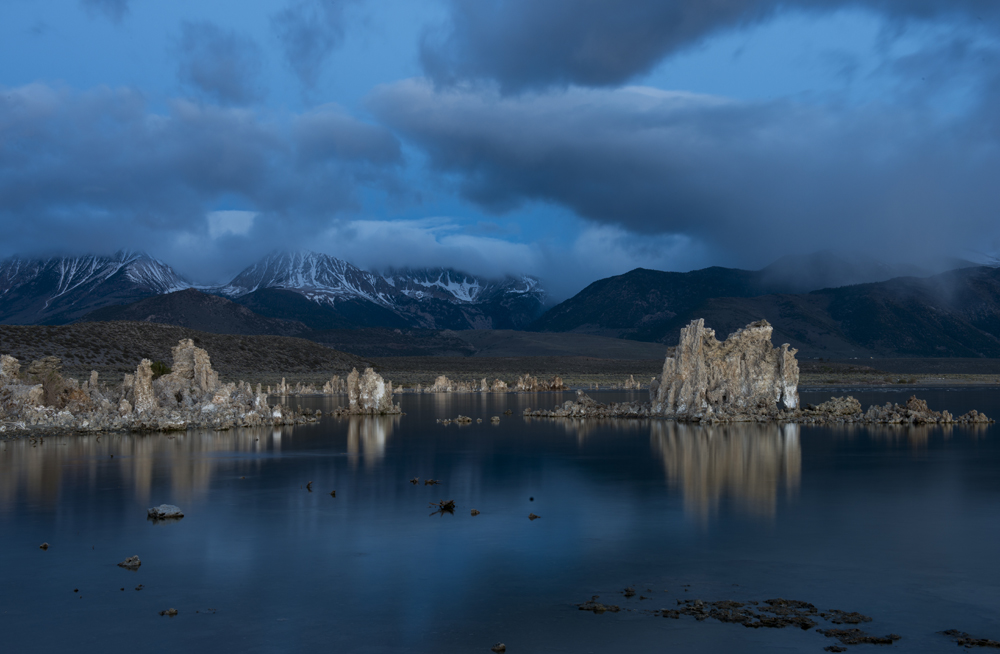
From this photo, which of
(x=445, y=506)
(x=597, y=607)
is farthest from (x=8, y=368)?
(x=597, y=607)

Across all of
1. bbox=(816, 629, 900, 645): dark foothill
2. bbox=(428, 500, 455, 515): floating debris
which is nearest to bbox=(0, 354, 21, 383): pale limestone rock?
bbox=(428, 500, 455, 515): floating debris

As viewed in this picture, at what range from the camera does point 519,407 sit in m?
62.5

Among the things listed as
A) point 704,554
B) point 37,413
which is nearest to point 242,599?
point 704,554

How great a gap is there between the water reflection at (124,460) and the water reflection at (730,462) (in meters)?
14.6

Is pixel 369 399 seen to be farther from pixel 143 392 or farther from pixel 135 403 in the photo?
pixel 135 403

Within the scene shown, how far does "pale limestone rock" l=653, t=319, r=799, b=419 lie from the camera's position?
48.0 m

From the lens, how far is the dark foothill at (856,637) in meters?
11.1

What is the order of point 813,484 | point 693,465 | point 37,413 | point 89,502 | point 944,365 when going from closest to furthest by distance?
point 89,502, point 813,484, point 693,465, point 37,413, point 944,365

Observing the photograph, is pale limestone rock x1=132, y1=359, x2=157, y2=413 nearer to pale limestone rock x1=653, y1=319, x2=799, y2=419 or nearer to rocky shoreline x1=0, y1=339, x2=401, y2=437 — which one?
rocky shoreline x1=0, y1=339, x2=401, y2=437

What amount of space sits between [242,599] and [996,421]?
45297 mm

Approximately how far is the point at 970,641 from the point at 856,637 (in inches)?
58.2

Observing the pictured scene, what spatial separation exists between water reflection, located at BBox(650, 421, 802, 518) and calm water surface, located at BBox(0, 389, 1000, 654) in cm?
17

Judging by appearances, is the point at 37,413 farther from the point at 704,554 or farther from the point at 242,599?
the point at 704,554

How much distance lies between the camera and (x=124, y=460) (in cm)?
3014
